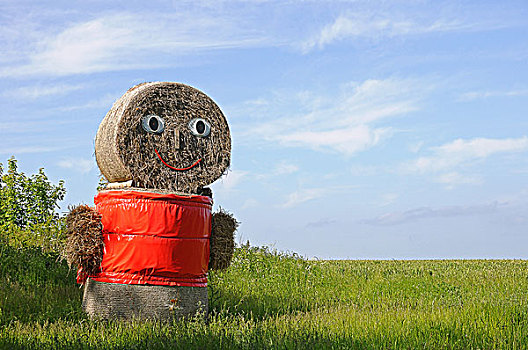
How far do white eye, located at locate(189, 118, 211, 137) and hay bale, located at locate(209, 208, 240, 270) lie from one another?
1.31 m

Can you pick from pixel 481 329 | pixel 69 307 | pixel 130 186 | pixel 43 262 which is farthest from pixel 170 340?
pixel 43 262

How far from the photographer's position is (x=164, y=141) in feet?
26.8

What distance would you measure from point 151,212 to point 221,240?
1381 mm

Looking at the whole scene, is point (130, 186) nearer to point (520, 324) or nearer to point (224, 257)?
point (224, 257)

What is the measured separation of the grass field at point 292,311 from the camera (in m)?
6.19

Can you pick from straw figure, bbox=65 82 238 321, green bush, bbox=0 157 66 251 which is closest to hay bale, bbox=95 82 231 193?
straw figure, bbox=65 82 238 321

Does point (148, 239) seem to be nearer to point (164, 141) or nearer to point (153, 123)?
point (164, 141)

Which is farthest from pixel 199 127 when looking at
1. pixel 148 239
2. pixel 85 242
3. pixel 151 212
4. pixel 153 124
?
pixel 85 242

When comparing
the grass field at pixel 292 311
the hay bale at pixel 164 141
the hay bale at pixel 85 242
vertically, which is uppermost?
the hay bale at pixel 164 141

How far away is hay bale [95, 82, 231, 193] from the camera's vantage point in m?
7.92

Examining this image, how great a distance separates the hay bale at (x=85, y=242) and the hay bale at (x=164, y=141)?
77 cm

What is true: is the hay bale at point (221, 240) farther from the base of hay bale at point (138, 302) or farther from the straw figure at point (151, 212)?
the base of hay bale at point (138, 302)

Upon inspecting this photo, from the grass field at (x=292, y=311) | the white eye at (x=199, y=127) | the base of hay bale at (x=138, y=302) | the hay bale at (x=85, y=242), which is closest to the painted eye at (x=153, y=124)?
the white eye at (x=199, y=127)

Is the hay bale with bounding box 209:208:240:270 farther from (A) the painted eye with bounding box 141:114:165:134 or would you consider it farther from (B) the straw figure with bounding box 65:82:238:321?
(A) the painted eye with bounding box 141:114:165:134
